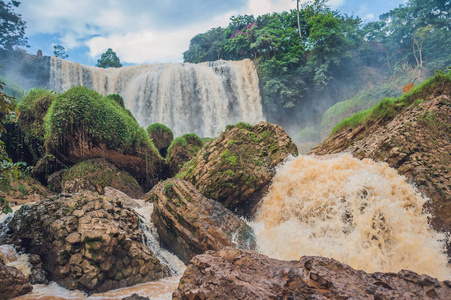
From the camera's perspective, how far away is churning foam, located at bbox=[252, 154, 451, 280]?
534 cm

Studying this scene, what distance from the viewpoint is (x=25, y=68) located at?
24422mm

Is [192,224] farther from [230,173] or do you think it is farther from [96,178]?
[96,178]

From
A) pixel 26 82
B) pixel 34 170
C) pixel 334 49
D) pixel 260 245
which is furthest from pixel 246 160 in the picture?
pixel 26 82

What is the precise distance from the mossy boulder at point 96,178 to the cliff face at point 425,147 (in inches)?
390

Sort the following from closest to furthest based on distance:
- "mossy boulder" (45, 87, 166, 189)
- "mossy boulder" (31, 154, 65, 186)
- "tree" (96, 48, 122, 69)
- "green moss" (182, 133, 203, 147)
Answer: "mossy boulder" (45, 87, 166, 189), "mossy boulder" (31, 154, 65, 186), "green moss" (182, 133, 203, 147), "tree" (96, 48, 122, 69)

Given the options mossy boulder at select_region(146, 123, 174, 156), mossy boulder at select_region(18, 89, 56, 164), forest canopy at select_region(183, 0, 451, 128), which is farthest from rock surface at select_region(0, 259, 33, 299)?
forest canopy at select_region(183, 0, 451, 128)

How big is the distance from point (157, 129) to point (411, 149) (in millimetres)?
14084

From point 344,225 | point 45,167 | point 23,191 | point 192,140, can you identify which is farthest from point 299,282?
point 192,140

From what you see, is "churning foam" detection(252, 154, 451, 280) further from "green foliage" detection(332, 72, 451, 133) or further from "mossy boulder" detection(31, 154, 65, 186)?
"mossy boulder" detection(31, 154, 65, 186)

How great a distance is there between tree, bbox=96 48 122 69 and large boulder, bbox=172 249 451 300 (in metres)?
35.3

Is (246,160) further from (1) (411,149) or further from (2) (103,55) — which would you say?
(2) (103,55)

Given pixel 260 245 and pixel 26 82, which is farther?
pixel 26 82

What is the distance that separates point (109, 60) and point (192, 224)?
33291mm

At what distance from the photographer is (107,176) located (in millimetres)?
11016
